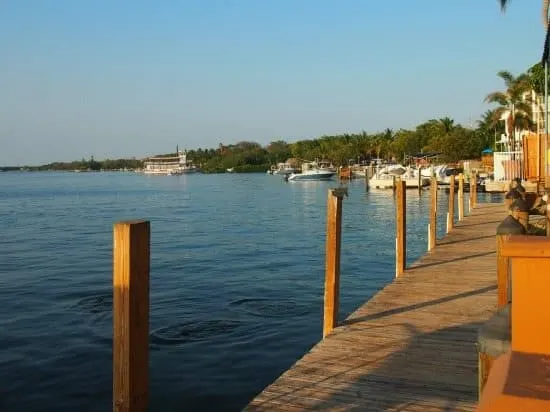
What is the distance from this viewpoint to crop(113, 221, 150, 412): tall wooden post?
3.74 meters

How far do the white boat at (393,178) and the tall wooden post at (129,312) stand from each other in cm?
5881

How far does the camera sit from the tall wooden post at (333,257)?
800 cm

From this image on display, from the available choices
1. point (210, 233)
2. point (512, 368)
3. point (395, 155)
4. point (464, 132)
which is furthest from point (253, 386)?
point (395, 155)

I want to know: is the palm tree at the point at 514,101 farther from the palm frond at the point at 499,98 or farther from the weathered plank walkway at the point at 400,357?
the weathered plank walkway at the point at 400,357

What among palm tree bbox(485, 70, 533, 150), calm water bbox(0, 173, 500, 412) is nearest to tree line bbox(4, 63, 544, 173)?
palm tree bbox(485, 70, 533, 150)

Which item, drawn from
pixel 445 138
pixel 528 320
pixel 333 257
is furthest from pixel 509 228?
pixel 445 138

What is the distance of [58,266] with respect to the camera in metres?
19.9

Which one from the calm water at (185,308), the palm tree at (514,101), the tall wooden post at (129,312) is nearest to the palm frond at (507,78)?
the palm tree at (514,101)

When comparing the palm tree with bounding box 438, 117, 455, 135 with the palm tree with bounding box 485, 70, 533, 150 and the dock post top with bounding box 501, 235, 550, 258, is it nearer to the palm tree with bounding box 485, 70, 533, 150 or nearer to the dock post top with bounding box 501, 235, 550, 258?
the palm tree with bounding box 485, 70, 533, 150

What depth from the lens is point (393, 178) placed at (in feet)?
210

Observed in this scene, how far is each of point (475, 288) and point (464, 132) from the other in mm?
84229

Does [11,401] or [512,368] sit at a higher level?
[512,368]

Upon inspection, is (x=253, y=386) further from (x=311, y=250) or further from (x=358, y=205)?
(x=358, y=205)

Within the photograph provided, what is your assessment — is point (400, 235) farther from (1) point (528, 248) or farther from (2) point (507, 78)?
(2) point (507, 78)
